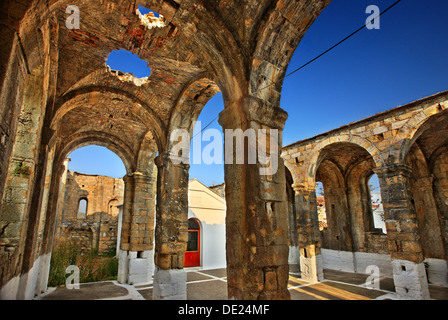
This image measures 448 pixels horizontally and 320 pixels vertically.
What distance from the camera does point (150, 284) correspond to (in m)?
8.59

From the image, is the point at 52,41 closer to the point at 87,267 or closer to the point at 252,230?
the point at 252,230

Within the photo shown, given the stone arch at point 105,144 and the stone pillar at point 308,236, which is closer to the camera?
Result: the stone arch at point 105,144

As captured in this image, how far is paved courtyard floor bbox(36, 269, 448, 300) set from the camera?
702cm

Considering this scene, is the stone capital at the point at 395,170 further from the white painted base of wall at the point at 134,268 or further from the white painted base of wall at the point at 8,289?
the white painted base of wall at the point at 8,289

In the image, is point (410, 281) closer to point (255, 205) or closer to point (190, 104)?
point (255, 205)

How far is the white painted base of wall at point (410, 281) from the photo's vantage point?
675 centimetres

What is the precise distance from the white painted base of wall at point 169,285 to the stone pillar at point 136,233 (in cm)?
297

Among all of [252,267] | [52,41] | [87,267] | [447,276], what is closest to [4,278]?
[252,267]

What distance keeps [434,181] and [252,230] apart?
11.0 metres

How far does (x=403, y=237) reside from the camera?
7137 mm

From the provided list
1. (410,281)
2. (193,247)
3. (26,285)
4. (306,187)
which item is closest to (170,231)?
(26,285)

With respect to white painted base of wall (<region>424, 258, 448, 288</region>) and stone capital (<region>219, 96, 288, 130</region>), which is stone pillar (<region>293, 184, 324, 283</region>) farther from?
stone capital (<region>219, 96, 288, 130</region>)

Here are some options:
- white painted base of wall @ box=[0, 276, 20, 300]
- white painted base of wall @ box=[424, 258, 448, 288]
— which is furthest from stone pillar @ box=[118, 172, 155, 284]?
white painted base of wall @ box=[424, 258, 448, 288]

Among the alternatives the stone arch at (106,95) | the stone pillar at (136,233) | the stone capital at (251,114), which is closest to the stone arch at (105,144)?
the stone pillar at (136,233)
